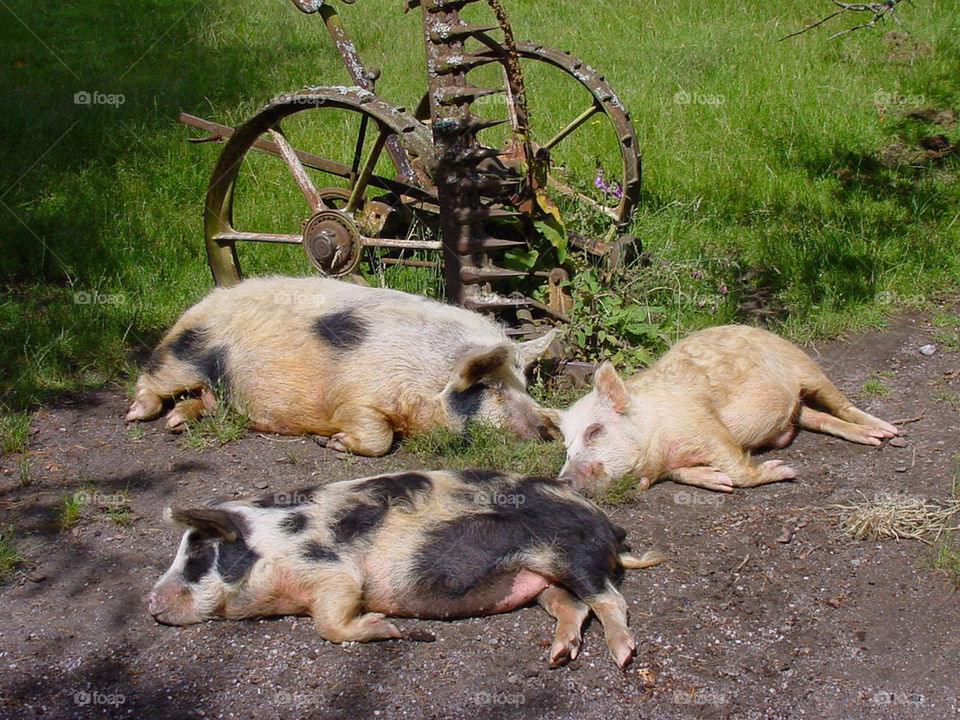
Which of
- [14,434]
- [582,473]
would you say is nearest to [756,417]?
[582,473]

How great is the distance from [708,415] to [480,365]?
3.77 feet

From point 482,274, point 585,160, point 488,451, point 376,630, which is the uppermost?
point 585,160

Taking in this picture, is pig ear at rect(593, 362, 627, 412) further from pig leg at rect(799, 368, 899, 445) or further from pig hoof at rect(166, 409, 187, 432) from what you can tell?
pig hoof at rect(166, 409, 187, 432)

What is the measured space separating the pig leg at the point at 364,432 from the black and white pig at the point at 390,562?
99cm

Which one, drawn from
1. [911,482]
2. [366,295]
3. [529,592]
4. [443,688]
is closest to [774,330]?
[911,482]

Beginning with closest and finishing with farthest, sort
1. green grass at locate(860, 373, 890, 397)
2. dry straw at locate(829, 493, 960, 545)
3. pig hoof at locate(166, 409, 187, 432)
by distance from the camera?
1. dry straw at locate(829, 493, 960, 545)
2. pig hoof at locate(166, 409, 187, 432)
3. green grass at locate(860, 373, 890, 397)

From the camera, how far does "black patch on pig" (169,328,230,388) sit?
17.4 feet

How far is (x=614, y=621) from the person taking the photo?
3.62m

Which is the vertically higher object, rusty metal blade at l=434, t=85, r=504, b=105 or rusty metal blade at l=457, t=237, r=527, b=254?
rusty metal blade at l=434, t=85, r=504, b=105

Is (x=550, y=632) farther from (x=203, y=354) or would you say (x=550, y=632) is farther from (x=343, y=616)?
(x=203, y=354)

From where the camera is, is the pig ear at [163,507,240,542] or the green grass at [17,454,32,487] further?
the green grass at [17,454,32,487]

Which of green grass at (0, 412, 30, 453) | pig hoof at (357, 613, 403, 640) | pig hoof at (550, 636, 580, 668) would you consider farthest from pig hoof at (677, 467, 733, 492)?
green grass at (0, 412, 30, 453)

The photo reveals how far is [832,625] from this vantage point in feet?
12.1

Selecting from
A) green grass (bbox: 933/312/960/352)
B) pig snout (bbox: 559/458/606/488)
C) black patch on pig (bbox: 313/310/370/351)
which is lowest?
green grass (bbox: 933/312/960/352)
